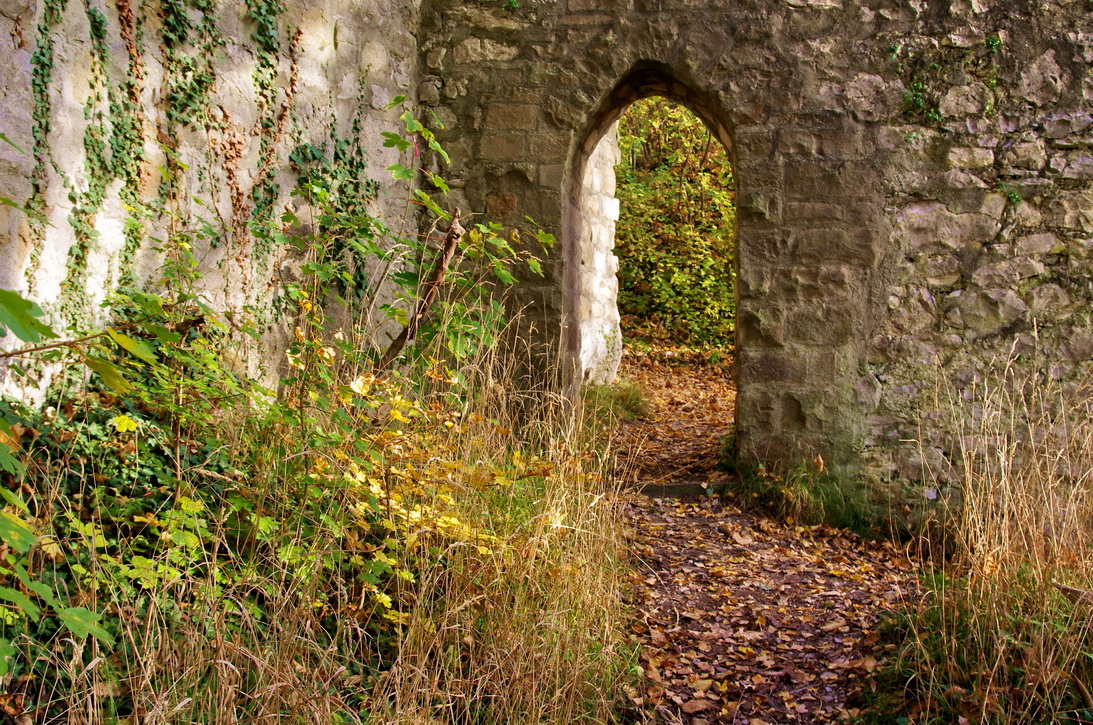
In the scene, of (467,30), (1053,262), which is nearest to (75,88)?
(467,30)

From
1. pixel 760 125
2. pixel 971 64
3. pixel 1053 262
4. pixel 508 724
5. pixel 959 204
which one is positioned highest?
pixel 971 64

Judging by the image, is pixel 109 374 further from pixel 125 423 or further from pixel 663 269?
pixel 663 269

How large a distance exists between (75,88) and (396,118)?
7.00ft

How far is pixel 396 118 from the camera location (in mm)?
5023

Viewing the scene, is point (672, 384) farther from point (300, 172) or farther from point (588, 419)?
point (300, 172)

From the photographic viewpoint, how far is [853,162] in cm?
466

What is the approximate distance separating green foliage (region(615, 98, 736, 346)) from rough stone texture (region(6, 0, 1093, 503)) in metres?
Result: 6.62

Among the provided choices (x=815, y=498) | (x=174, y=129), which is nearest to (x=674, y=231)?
(x=815, y=498)

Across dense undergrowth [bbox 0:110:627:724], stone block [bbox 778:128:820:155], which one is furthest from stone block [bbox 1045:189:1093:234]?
dense undergrowth [bbox 0:110:627:724]

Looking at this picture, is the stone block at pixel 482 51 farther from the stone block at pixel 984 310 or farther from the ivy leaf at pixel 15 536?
the ivy leaf at pixel 15 536

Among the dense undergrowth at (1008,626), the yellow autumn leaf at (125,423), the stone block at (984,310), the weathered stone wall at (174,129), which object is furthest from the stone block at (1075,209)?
the yellow autumn leaf at (125,423)

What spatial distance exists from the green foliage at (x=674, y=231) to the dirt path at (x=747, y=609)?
6.22m

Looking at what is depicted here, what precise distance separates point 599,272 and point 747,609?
458cm

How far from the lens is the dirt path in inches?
115
